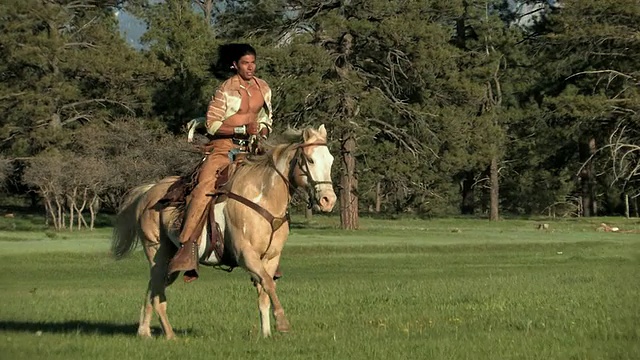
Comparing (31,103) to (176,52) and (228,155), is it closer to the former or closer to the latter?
(176,52)

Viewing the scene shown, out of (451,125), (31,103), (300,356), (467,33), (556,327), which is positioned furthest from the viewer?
(467,33)

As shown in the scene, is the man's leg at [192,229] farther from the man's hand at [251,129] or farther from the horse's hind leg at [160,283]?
the man's hand at [251,129]

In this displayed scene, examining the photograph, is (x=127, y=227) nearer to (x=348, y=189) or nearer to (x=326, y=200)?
(x=326, y=200)

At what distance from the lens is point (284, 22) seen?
178 feet

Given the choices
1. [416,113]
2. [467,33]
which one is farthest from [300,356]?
[467,33]

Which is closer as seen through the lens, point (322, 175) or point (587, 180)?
point (322, 175)

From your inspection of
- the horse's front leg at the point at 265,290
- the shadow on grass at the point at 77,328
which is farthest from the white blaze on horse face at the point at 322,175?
the shadow on grass at the point at 77,328

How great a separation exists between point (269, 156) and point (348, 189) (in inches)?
1702

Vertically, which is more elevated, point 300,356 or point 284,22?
point 284,22

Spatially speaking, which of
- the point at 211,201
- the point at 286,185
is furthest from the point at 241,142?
the point at 286,185

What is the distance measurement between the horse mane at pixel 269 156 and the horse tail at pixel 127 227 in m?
2.28

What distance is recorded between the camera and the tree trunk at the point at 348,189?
179 feet

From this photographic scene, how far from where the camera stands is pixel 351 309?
15.7 metres

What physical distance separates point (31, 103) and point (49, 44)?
11.9ft
